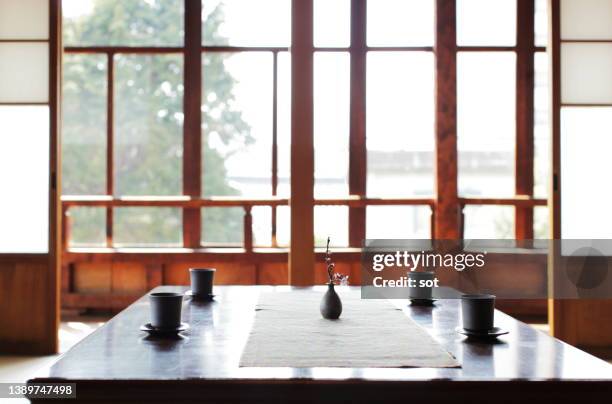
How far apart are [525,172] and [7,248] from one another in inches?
142

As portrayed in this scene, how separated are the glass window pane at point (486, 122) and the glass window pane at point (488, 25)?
10cm

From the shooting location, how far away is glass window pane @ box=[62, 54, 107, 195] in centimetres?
507

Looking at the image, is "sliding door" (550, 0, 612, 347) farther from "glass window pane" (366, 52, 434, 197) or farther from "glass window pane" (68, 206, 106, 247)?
"glass window pane" (68, 206, 106, 247)

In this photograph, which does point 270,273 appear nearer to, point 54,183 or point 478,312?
point 54,183

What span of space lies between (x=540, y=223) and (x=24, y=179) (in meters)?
3.62

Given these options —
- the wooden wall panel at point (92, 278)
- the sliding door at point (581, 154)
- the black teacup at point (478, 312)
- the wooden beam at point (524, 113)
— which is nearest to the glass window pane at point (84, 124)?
the wooden wall panel at point (92, 278)

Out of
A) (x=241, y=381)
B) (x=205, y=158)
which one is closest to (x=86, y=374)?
(x=241, y=381)

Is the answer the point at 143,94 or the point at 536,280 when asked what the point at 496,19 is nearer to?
the point at 536,280

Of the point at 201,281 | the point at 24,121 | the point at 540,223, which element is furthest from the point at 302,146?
the point at 540,223

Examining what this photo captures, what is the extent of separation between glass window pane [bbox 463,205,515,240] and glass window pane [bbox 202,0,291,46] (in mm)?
1924

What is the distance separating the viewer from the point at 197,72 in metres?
5.06

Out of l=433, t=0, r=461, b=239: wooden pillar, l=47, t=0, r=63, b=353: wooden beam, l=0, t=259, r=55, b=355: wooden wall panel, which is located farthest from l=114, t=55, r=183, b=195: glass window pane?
l=433, t=0, r=461, b=239: wooden pillar

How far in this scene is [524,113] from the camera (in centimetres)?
503

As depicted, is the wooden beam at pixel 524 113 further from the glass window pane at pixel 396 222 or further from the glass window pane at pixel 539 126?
the glass window pane at pixel 396 222
